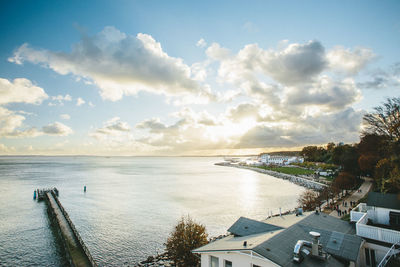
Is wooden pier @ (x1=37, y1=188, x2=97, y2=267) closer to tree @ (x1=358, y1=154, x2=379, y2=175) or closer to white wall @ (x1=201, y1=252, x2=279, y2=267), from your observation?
white wall @ (x1=201, y1=252, x2=279, y2=267)

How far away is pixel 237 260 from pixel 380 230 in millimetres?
10876

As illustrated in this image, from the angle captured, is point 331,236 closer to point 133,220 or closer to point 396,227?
point 396,227

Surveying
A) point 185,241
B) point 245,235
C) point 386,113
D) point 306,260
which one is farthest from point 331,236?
point 386,113

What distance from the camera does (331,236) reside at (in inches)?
576

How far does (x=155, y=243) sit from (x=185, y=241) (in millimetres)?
10776

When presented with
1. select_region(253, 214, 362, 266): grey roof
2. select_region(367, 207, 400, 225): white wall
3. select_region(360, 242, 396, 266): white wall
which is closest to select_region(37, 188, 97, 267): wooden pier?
select_region(253, 214, 362, 266): grey roof

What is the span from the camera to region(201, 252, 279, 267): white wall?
1214 centimetres

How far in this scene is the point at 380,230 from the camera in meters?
15.3

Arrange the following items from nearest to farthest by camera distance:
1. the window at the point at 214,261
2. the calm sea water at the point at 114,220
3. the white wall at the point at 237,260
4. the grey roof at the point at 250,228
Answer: the white wall at the point at 237,260, the window at the point at 214,261, the grey roof at the point at 250,228, the calm sea water at the point at 114,220

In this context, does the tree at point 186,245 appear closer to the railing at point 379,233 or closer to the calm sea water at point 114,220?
the calm sea water at point 114,220

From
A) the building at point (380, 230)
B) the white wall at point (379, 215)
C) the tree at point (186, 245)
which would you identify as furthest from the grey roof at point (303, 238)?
the tree at point (186, 245)

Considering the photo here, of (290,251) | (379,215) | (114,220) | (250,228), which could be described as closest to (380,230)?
(379,215)

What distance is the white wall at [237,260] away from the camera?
12.1 metres

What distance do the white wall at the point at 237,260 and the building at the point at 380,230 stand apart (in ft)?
21.1
